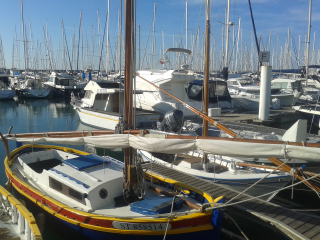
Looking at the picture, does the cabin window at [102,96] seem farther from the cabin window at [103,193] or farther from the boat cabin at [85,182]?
the cabin window at [103,193]

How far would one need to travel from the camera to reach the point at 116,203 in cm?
817

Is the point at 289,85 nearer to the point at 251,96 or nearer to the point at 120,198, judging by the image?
the point at 251,96

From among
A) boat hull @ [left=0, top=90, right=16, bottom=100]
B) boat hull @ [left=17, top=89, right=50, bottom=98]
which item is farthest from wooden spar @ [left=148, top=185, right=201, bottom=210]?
boat hull @ [left=17, top=89, right=50, bottom=98]

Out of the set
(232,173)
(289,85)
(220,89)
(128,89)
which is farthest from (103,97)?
(289,85)

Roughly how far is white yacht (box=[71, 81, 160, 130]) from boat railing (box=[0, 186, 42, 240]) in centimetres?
1197

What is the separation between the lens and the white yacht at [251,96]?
92.4 ft

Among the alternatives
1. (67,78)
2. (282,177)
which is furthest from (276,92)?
(67,78)

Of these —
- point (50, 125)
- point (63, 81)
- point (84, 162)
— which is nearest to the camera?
point (84, 162)

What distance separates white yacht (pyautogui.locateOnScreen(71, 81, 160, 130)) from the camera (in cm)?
2125

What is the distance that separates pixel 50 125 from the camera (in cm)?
2758

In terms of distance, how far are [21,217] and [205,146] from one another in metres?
4.86

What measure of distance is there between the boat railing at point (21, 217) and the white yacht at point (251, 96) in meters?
22.9

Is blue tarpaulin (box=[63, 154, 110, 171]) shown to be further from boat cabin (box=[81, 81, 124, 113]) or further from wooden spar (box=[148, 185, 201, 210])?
boat cabin (box=[81, 81, 124, 113])

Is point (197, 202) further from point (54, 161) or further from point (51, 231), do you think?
point (54, 161)
